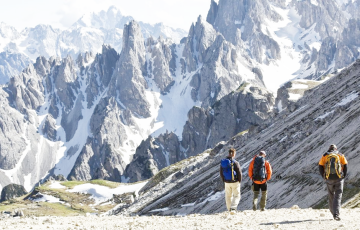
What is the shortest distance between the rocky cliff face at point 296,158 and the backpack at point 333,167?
12.3 meters

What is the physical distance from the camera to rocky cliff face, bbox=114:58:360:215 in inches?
1550

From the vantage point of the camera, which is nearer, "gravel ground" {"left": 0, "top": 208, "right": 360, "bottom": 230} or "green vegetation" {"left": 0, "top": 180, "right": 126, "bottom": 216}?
"gravel ground" {"left": 0, "top": 208, "right": 360, "bottom": 230}

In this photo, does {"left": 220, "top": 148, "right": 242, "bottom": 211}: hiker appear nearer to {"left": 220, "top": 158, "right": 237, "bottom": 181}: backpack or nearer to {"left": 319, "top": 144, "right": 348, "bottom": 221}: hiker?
{"left": 220, "top": 158, "right": 237, "bottom": 181}: backpack

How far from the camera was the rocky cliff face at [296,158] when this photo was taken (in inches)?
1550

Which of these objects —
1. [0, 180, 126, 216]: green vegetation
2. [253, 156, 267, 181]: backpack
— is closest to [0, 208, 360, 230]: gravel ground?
[253, 156, 267, 181]: backpack

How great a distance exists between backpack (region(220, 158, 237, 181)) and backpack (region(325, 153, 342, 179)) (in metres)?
5.42

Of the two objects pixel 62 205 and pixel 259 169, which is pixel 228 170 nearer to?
pixel 259 169

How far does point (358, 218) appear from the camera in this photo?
20.5 m

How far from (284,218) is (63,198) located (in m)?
136

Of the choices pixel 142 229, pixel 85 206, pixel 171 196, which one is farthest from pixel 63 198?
pixel 142 229

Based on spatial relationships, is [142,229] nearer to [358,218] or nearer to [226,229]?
[226,229]

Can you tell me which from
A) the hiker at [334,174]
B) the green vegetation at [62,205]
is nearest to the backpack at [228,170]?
the hiker at [334,174]

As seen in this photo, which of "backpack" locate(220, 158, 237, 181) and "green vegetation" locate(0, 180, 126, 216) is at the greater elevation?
"backpack" locate(220, 158, 237, 181)

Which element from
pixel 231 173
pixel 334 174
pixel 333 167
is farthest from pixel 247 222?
pixel 333 167
